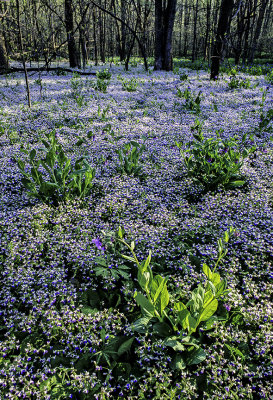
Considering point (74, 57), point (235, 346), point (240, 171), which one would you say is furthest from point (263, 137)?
point (74, 57)

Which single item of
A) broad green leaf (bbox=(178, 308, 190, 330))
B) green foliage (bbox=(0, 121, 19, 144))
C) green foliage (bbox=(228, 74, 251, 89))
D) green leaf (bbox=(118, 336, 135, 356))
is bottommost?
green leaf (bbox=(118, 336, 135, 356))

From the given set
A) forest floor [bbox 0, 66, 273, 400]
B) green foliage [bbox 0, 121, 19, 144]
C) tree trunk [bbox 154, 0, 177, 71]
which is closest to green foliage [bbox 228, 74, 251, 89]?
tree trunk [bbox 154, 0, 177, 71]

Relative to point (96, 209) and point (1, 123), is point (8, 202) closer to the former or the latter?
point (96, 209)

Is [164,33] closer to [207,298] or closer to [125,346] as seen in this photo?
[207,298]

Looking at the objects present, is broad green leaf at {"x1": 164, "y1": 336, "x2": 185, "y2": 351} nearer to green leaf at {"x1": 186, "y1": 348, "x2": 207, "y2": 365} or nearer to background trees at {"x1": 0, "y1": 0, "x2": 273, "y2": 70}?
green leaf at {"x1": 186, "y1": 348, "x2": 207, "y2": 365}

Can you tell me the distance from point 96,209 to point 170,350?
221 centimetres

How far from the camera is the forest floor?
205cm

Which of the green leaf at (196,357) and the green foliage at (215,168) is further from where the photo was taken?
the green foliage at (215,168)

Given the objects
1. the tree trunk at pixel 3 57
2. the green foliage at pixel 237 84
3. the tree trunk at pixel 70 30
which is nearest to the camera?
the green foliage at pixel 237 84

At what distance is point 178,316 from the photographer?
2191mm

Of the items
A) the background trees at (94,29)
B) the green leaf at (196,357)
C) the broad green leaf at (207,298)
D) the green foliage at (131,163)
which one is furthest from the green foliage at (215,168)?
the background trees at (94,29)

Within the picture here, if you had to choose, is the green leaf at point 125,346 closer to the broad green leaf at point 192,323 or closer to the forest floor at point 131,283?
the forest floor at point 131,283

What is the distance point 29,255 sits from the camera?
3.09 m

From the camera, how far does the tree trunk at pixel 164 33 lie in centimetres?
1504
